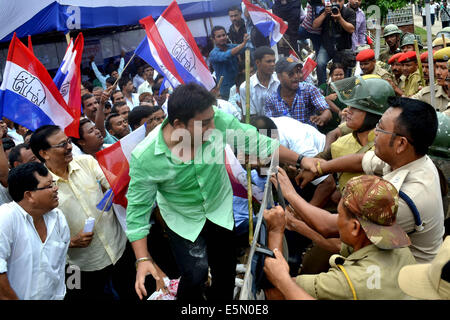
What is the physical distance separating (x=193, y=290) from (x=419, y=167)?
5.37 ft

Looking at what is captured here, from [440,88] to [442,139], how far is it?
316 cm

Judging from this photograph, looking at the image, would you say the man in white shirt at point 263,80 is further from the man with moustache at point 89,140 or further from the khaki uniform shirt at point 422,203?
the khaki uniform shirt at point 422,203

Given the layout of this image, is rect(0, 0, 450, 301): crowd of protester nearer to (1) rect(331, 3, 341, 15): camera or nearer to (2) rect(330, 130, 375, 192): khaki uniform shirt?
(2) rect(330, 130, 375, 192): khaki uniform shirt

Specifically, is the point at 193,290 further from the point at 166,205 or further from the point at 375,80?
the point at 375,80

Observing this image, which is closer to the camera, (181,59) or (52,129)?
(52,129)

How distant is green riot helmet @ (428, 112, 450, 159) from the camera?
9.93 feet

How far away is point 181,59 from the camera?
5062 mm

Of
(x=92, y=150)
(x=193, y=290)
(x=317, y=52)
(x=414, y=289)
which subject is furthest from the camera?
(x=317, y=52)

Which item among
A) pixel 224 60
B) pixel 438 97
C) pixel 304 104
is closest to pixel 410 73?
pixel 438 97

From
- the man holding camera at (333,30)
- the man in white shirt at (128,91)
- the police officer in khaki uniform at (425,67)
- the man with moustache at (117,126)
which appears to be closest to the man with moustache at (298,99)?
the man with moustache at (117,126)

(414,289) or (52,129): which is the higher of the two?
(52,129)

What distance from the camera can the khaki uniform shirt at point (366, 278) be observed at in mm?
2047
